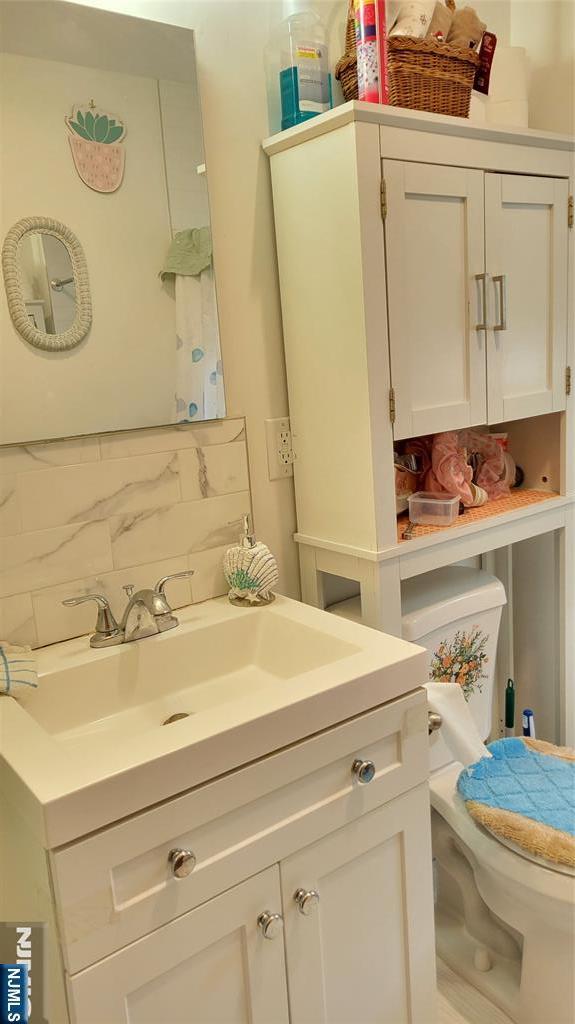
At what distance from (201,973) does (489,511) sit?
114cm

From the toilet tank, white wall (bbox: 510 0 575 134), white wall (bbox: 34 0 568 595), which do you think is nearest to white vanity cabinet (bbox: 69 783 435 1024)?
the toilet tank

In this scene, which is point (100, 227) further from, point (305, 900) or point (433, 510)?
point (305, 900)

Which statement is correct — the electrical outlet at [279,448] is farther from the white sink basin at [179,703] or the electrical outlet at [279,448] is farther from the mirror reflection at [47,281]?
the mirror reflection at [47,281]

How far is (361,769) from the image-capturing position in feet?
3.96

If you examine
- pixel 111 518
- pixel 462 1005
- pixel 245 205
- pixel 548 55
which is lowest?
→ pixel 462 1005

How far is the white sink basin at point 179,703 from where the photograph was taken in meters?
0.95

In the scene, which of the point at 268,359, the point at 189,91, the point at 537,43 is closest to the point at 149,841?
the point at 268,359

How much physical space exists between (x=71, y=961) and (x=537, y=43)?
2259 mm

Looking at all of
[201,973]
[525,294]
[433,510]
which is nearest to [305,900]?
[201,973]

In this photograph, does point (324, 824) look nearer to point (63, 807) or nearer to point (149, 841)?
point (149, 841)

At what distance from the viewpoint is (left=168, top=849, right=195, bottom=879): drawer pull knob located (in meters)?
1.01

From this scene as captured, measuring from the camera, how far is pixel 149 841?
98cm

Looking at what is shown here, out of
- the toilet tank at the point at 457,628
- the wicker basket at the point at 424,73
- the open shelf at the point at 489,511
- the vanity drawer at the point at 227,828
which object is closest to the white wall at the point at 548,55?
the wicker basket at the point at 424,73

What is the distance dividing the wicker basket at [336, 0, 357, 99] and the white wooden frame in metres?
0.66
